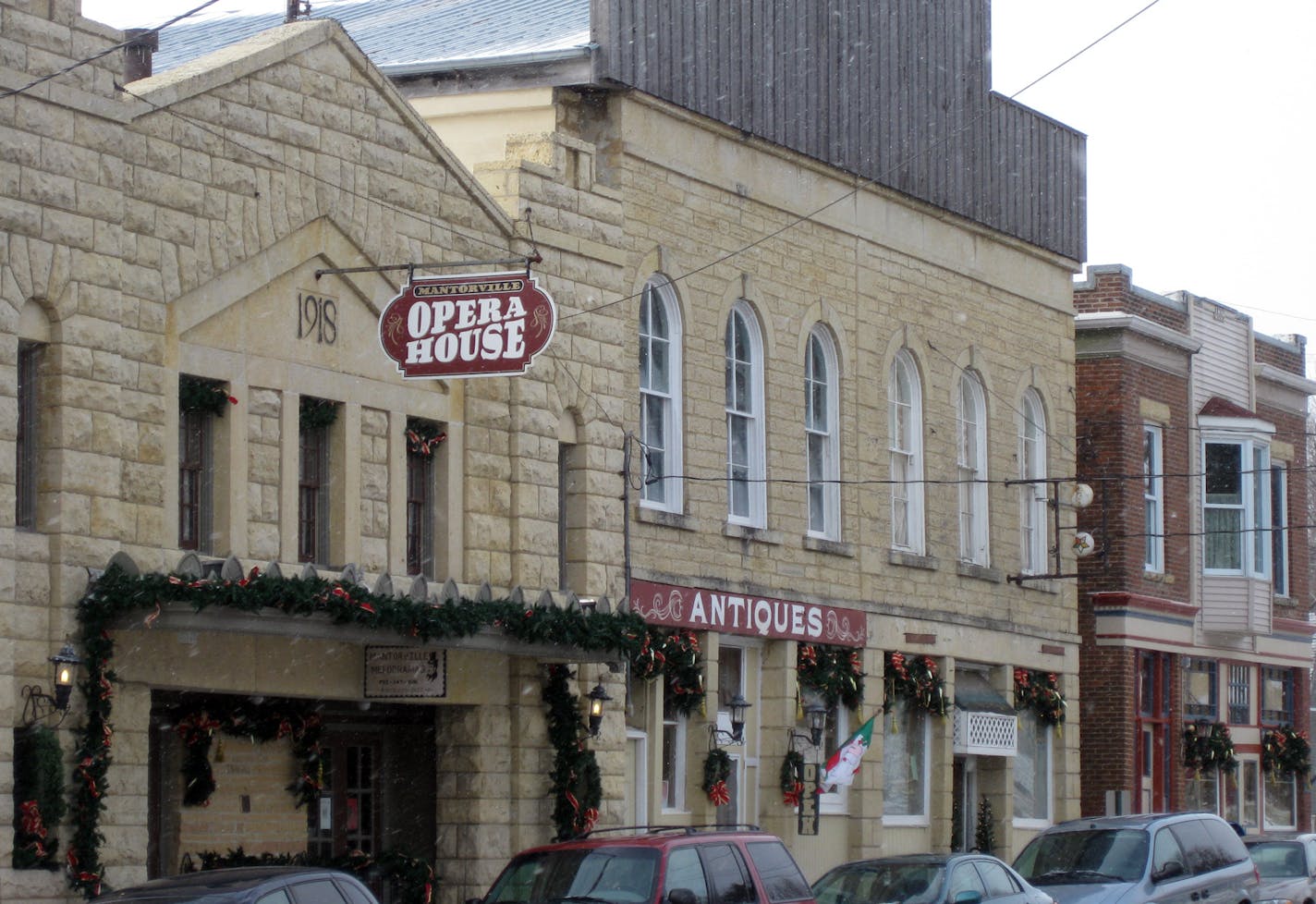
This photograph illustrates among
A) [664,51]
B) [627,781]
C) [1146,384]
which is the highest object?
[664,51]

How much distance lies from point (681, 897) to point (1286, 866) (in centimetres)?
1168

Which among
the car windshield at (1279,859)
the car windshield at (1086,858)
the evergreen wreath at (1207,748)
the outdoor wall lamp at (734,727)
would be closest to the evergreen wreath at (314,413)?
the outdoor wall lamp at (734,727)

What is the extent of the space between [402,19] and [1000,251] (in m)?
9.08

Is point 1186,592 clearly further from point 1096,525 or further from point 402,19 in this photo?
point 402,19

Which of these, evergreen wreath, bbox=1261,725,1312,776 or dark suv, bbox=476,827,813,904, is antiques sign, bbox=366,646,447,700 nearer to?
dark suv, bbox=476,827,813,904

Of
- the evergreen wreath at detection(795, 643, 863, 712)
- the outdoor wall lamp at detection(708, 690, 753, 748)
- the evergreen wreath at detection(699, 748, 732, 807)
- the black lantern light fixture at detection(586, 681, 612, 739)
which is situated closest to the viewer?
the black lantern light fixture at detection(586, 681, 612, 739)

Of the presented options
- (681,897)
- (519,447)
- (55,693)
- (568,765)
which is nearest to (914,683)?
(568,765)

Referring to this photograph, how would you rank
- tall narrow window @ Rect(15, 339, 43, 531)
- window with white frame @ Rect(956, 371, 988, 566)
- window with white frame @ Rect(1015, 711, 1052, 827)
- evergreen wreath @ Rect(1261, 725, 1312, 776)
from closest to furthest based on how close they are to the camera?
tall narrow window @ Rect(15, 339, 43, 531)
window with white frame @ Rect(956, 371, 988, 566)
window with white frame @ Rect(1015, 711, 1052, 827)
evergreen wreath @ Rect(1261, 725, 1312, 776)

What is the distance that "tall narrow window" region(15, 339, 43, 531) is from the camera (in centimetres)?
1644

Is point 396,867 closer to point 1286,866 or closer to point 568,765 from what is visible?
point 568,765

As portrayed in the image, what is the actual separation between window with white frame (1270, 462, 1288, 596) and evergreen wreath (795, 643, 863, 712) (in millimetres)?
13226

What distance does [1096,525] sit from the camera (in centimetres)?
3378

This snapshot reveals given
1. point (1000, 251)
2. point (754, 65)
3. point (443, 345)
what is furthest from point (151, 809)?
point (1000, 251)

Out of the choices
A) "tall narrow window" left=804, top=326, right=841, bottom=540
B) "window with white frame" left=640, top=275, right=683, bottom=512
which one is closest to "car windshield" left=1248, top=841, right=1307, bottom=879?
"tall narrow window" left=804, top=326, right=841, bottom=540
